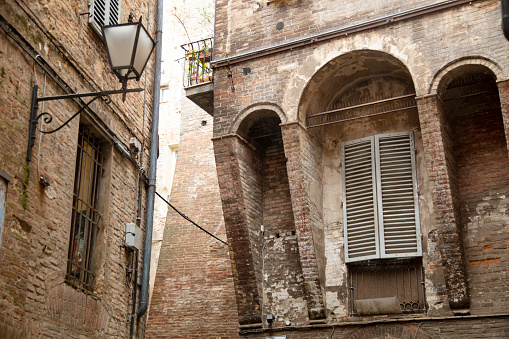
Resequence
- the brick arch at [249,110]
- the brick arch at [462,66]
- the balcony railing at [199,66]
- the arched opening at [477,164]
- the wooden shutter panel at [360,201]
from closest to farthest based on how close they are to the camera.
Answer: the brick arch at [462,66]
the arched opening at [477,164]
the wooden shutter panel at [360,201]
the brick arch at [249,110]
the balcony railing at [199,66]

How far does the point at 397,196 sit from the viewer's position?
11.4 metres

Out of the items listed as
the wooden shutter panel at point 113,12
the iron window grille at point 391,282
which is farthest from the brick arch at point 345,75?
the wooden shutter panel at point 113,12

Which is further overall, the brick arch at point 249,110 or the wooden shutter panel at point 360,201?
the brick arch at point 249,110

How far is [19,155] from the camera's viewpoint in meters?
7.74

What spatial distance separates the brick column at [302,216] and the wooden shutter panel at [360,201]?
660 millimetres

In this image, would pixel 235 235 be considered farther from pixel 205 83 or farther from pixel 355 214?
pixel 205 83

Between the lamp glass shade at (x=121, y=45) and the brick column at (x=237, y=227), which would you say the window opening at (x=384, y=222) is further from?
the lamp glass shade at (x=121, y=45)

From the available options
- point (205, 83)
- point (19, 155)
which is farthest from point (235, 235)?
point (19, 155)

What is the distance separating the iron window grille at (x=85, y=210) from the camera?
9.13 metres

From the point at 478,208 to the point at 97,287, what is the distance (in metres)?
5.85

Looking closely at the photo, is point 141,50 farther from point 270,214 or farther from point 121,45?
point 270,214

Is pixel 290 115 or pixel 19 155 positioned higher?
pixel 290 115

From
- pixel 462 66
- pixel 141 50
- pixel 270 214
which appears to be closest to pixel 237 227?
pixel 270 214

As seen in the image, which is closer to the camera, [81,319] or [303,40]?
[81,319]
